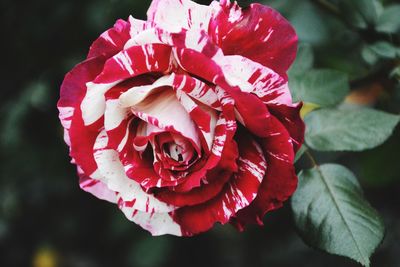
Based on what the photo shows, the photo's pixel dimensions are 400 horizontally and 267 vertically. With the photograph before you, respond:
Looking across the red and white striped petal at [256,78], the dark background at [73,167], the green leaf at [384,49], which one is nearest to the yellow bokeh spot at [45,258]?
the dark background at [73,167]

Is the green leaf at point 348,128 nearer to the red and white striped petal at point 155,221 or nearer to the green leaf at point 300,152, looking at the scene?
the green leaf at point 300,152

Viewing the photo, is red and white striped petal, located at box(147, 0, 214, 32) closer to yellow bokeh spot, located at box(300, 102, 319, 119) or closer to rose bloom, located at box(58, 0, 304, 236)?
rose bloom, located at box(58, 0, 304, 236)

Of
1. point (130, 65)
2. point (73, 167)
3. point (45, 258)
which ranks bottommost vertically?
point (45, 258)

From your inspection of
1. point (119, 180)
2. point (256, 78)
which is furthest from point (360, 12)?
point (119, 180)

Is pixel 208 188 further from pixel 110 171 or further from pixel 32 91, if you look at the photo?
pixel 32 91

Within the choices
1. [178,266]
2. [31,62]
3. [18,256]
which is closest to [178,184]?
[31,62]

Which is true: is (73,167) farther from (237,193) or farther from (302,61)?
(237,193)
